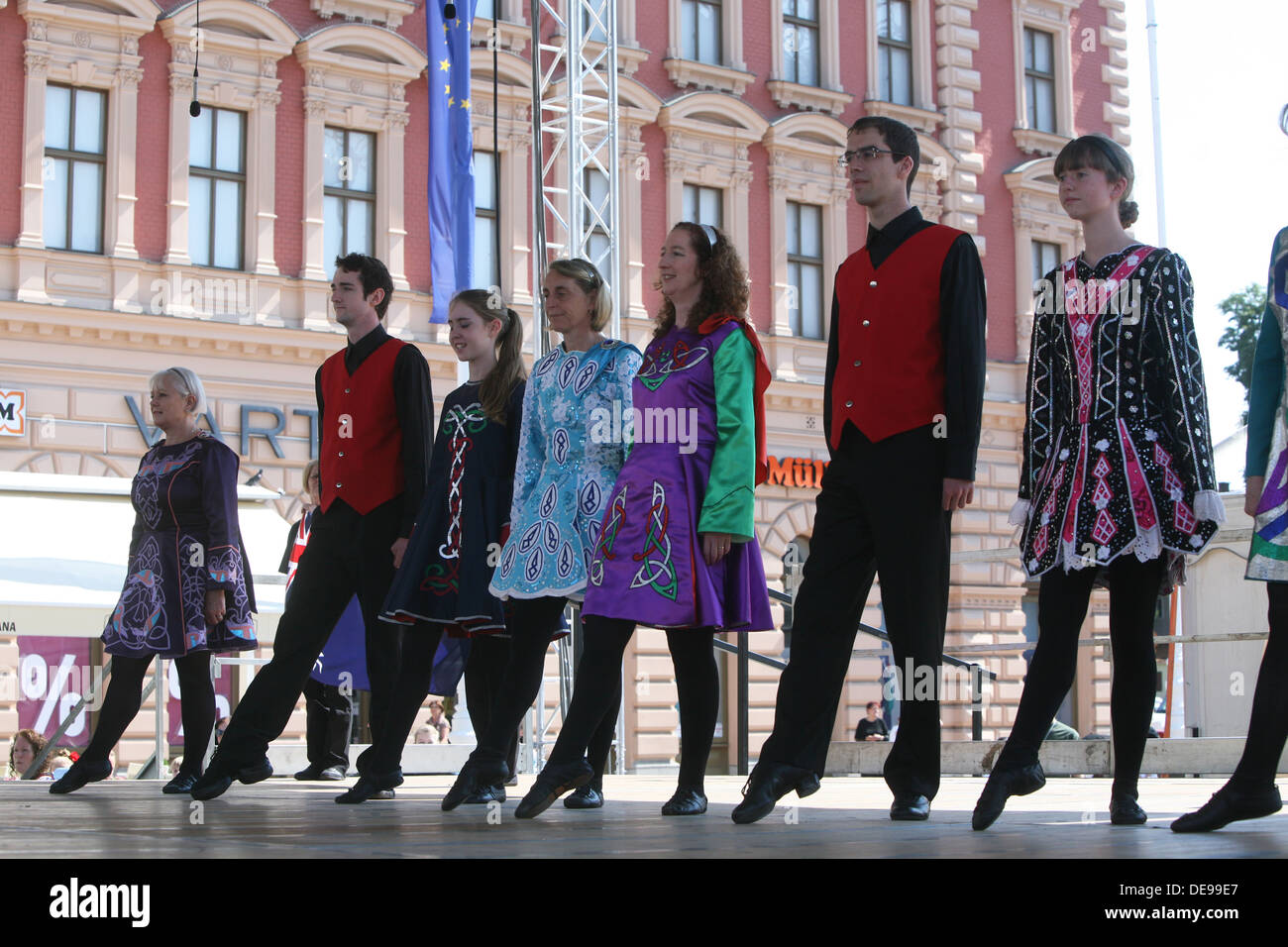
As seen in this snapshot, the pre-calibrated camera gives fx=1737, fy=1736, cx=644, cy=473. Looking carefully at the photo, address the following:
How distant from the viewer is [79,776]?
683 centimetres

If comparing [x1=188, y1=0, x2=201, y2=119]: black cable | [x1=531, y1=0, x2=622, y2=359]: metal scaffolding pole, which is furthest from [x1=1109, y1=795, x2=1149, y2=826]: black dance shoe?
[x1=188, y1=0, x2=201, y2=119]: black cable

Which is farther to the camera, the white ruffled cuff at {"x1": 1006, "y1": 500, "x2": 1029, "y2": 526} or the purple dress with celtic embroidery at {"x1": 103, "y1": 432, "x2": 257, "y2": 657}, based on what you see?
the purple dress with celtic embroidery at {"x1": 103, "y1": 432, "x2": 257, "y2": 657}

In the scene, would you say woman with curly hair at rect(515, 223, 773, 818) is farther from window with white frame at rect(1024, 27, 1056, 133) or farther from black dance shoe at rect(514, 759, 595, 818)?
window with white frame at rect(1024, 27, 1056, 133)

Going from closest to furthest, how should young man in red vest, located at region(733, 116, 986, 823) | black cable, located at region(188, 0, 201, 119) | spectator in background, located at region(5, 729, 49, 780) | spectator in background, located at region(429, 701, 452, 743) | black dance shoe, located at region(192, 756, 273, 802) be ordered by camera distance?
1. young man in red vest, located at region(733, 116, 986, 823)
2. black dance shoe, located at region(192, 756, 273, 802)
3. spectator in background, located at region(5, 729, 49, 780)
4. spectator in background, located at region(429, 701, 452, 743)
5. black cable, located at region(188, 0, 201, 119)

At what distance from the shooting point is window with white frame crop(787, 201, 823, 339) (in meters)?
25.4

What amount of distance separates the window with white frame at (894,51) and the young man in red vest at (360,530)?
21677mm

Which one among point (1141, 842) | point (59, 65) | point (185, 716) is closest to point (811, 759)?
point (1141, 842)

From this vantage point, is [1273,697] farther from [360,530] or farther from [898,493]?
[360,530]

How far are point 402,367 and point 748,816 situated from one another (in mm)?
2345

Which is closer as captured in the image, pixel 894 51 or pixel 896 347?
pixel 896 347

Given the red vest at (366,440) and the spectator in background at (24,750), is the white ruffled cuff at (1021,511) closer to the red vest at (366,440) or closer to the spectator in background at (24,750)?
the red vest at (366,440)

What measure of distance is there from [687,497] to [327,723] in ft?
14.6

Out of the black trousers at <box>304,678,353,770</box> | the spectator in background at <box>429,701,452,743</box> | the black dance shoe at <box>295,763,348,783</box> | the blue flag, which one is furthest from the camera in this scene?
the spectator in background at <box>429,701,452,743</box>

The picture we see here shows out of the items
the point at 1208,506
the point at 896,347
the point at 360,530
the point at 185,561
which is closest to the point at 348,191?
the point at 185,561
